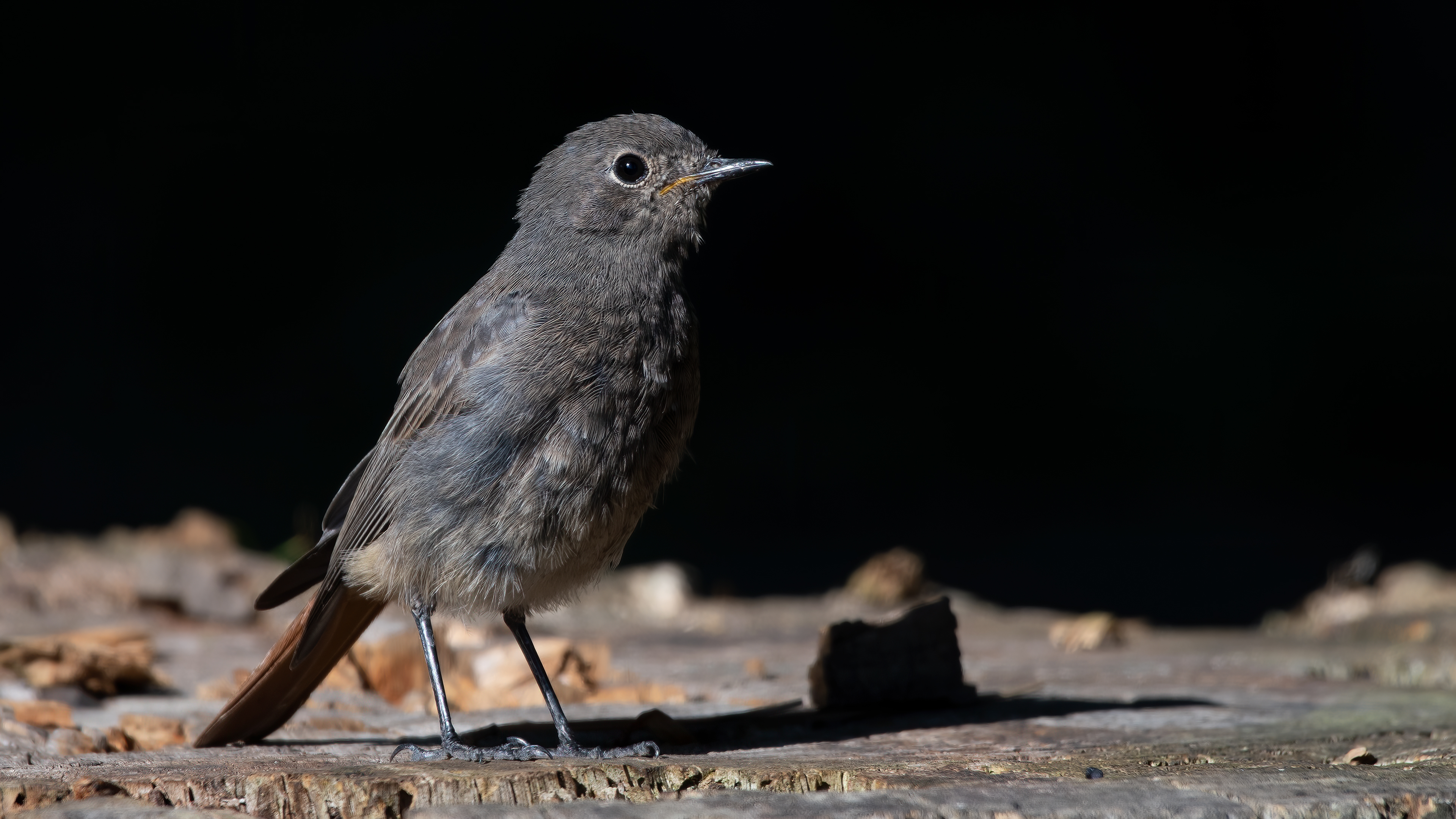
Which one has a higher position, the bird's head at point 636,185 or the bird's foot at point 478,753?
the bird's head at point 636,185

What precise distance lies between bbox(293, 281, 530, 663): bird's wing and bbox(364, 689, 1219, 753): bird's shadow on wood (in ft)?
1.40

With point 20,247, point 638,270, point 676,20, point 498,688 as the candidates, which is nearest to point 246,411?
point 20,247

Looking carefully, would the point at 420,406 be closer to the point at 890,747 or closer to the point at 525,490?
the point at 525,490

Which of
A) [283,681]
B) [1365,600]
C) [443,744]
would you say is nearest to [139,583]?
[283,681]

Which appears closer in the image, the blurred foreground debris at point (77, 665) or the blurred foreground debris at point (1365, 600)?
the blurred foreground debris at point (77, 665)

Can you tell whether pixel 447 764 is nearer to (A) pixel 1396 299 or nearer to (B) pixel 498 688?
(B) pixel 498 688

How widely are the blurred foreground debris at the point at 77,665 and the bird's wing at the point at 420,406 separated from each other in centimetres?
65

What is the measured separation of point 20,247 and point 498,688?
599 cm

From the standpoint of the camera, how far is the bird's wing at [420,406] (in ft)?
10.2

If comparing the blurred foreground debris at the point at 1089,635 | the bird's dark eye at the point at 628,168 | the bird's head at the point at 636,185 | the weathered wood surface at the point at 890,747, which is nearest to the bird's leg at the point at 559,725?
the weathered wood surface at the point at 890,747

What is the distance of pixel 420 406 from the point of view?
322cm

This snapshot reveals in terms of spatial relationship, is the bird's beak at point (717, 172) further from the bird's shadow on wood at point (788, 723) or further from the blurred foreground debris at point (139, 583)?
the blurred foreground debris at point (139, 583)

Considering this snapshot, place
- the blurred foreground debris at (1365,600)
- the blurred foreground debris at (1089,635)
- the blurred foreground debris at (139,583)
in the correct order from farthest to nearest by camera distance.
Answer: the blurred foreground debris at (1365,600) < the blurred foreground debris at (139,583) < the blurred foreground debris at (1089,635)

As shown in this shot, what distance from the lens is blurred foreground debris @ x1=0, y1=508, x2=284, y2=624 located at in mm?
4809
